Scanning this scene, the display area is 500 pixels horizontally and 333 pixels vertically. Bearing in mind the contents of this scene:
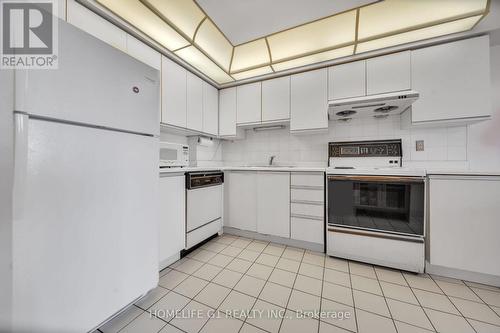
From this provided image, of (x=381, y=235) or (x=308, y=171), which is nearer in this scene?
(x=381, y=235)

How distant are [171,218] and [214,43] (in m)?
1.96

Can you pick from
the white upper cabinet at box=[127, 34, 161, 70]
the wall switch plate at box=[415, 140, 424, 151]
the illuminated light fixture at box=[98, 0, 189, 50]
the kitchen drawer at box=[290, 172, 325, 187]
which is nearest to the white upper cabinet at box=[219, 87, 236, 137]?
the illuminated light fixture at box=[98, 0, 189, 50]

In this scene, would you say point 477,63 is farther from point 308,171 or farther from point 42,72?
point 42,72

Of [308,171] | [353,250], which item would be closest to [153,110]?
[308,171]

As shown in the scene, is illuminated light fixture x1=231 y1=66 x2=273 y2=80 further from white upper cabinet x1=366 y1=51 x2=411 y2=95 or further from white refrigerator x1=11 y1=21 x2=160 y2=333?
white refrigerator x1=11 y1=21 x2=160 y2=333

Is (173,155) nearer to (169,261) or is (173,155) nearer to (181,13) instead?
(169,261)

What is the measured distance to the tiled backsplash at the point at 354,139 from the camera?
1967 mm

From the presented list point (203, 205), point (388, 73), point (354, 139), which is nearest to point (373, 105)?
point (388, 73)

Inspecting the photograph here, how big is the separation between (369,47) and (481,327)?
2.40 meters

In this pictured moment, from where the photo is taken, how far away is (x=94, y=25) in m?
1.40

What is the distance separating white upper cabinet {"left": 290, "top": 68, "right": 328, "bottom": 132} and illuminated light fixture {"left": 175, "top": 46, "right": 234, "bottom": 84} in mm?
976

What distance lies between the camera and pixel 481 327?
108cm

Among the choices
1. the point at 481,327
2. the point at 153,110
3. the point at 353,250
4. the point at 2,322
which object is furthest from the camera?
the point at 353,250

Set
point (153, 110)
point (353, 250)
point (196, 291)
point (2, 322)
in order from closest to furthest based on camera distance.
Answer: point (2, 322), point (153, 110), point (196, 291), point (353, 250)
